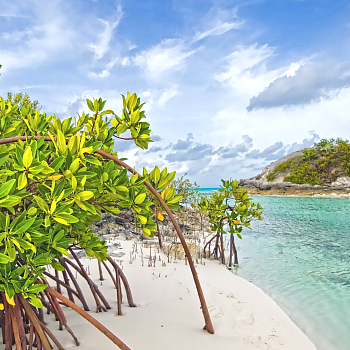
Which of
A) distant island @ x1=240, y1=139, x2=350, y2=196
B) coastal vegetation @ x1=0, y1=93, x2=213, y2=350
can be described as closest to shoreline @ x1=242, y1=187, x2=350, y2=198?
distant island @ x1=240, y1=139, x2=350, y2=196

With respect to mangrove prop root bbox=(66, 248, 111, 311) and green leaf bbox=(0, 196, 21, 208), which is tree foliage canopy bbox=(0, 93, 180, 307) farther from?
mangrove prop root bbox=(66, 248, 111, 311)

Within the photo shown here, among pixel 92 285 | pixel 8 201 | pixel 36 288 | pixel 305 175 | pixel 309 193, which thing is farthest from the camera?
pixel 305 175

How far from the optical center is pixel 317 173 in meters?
42.7

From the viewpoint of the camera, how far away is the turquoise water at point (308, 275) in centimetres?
331

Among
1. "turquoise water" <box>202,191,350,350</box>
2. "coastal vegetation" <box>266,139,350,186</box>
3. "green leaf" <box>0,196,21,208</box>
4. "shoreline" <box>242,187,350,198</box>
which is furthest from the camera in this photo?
"coastal vegetation" <box>266,139,350,186</box>

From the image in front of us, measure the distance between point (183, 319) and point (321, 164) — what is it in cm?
4655

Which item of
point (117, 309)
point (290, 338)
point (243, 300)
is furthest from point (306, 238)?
point (117, 309)

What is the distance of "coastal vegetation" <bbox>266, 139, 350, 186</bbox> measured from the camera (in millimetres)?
40219

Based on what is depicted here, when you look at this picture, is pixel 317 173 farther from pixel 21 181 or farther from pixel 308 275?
pixel 21 181

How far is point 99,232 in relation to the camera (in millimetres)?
6699

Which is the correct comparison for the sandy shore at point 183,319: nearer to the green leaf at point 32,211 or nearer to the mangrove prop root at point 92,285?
the mangrove prop root at point 92,285

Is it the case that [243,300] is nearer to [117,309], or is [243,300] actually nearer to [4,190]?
[117,309]

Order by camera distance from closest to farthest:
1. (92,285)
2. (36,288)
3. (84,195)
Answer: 1. (84,195)
2. (36,288)
3. (92,285)

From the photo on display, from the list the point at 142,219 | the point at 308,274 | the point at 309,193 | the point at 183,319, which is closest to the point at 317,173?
the point at 309,193
